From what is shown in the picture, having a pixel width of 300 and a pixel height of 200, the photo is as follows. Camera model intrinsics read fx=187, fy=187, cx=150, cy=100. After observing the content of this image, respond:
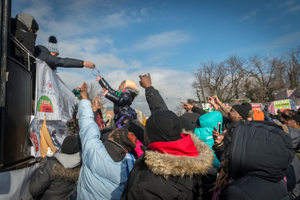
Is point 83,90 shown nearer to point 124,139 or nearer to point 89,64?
point 124,139

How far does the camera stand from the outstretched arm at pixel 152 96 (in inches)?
87.5

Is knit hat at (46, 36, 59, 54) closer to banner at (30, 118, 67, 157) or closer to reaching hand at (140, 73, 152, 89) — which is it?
banner at (30, 118, 67, 157)

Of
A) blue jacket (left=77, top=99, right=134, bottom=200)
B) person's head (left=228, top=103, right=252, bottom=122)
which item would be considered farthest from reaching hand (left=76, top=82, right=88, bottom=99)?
person's head (left=228, top=103, right=252, bottom=122)

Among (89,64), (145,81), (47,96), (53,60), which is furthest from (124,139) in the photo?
(53,60)

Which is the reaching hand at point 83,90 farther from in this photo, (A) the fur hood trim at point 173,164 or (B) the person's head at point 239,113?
(B) the person's head at point 239,113

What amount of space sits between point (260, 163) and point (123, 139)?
4.59 feet

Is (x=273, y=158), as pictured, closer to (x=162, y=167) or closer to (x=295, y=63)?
(x=162, y=167)

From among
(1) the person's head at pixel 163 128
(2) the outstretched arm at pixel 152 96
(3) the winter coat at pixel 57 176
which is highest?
(2) the outstretched arm at pixel 152 96

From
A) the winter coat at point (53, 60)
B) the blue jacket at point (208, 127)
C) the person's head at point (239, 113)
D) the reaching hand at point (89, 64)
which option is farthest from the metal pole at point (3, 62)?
the person's head at point (239, 113)

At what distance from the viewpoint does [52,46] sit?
13.7ft

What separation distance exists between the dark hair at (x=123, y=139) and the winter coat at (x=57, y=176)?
101cm

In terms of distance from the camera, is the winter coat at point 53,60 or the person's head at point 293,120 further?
the person's head at point 293,120

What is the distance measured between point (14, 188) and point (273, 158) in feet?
8.21

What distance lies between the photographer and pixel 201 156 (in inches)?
58.3
